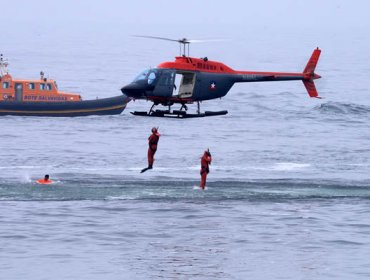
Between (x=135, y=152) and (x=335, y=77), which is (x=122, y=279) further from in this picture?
(x=335, y=77)

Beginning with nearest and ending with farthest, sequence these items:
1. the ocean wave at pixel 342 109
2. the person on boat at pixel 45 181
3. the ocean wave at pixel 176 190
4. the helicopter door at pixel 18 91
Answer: the ocean wave at pixel 176 190, the person on boat at pixel 45 181, the helicopter door at pixel 18 91, the ocean wave at pixel 342 109

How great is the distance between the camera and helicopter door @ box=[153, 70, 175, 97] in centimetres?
6231

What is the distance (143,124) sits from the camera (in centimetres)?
10606

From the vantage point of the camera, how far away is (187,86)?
63688 millimetres

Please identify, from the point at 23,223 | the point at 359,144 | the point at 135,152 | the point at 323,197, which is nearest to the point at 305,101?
the point at 359,144

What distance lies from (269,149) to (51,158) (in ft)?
53.4

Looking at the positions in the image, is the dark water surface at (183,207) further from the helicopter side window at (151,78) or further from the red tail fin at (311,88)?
the helicopter side window at (151,78)

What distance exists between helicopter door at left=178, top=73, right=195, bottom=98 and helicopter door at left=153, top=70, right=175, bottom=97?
3.59 ft

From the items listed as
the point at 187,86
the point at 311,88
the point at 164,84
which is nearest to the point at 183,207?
the point at 187,86

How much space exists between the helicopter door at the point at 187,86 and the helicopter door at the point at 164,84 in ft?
3.59

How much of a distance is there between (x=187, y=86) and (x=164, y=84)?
5.68ft

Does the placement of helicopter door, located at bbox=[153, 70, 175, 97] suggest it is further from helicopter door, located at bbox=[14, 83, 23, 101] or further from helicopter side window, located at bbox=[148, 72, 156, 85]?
helicopter door, located at bbox=[14, 83, 23, 101]

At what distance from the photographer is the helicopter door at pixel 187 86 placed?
208 feet

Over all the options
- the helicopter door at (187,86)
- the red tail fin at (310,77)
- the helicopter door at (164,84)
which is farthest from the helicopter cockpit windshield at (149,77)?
the red tail fin at (310,77)
